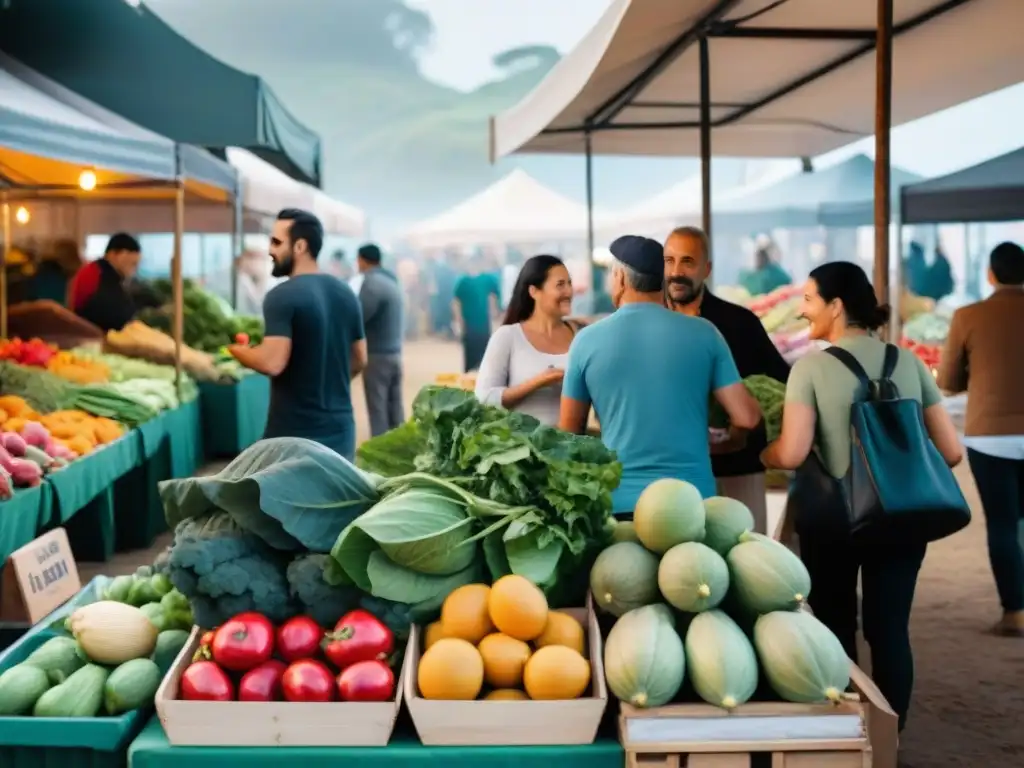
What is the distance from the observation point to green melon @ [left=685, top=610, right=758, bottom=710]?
2.10 metres

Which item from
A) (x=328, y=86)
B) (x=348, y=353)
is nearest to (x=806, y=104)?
(x=348, y=353)

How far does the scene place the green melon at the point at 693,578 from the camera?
2230mm

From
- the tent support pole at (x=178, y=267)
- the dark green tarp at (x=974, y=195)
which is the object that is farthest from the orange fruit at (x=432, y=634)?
the dark green tarp at (x=974, y=195)

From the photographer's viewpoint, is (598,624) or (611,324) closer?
(598,624)

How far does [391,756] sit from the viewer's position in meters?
2.12

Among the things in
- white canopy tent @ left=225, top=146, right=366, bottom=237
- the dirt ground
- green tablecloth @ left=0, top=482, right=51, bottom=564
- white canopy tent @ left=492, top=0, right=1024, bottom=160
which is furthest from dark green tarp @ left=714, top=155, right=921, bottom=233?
green tablecloth @ left=0, top=482, right=51, bottom=564

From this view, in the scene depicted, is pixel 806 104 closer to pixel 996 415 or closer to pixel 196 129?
pixel 996 415

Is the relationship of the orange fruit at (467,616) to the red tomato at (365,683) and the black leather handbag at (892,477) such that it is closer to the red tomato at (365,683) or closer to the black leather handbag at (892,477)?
the red tomato at (365,683)

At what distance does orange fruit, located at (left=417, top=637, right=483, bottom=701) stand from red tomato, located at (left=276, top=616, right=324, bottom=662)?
22 cm

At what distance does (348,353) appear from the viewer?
4766 mm

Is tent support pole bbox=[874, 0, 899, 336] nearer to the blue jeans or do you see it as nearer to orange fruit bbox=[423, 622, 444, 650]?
the blue jeans

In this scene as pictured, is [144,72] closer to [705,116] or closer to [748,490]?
[705,116]

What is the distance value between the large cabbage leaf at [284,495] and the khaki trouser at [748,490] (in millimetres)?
1771

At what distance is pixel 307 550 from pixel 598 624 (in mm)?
590
